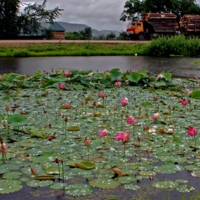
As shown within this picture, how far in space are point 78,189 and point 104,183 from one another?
124 mm

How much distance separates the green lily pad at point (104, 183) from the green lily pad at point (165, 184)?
0.53 feet

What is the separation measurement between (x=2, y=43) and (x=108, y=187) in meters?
13.0

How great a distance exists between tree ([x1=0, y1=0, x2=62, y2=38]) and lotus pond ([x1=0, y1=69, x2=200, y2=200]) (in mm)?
14598

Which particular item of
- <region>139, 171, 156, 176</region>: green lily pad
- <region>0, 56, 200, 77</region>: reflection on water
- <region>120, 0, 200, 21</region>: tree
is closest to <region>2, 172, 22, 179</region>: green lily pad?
<region>139, 171, 156, 176</region>: green lily pad

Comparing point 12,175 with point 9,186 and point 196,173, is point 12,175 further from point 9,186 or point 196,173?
point 196,173

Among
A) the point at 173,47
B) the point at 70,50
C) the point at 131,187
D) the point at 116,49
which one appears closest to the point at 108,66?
the point at 173,47

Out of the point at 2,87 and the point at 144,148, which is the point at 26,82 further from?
the point at 144,148

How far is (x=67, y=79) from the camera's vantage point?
4.73 m

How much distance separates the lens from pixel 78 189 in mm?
1607

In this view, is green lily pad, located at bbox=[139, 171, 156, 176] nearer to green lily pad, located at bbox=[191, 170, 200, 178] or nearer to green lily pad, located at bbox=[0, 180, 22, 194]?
green lily pad, located at bbox=[191, 170, 200, 178]

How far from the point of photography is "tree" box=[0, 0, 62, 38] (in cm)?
1747

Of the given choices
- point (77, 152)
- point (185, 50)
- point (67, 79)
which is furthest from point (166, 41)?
point (77, 152)

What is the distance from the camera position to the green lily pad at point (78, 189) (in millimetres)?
1575

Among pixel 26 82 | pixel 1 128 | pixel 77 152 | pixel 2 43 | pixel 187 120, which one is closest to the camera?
pixel 77 152
